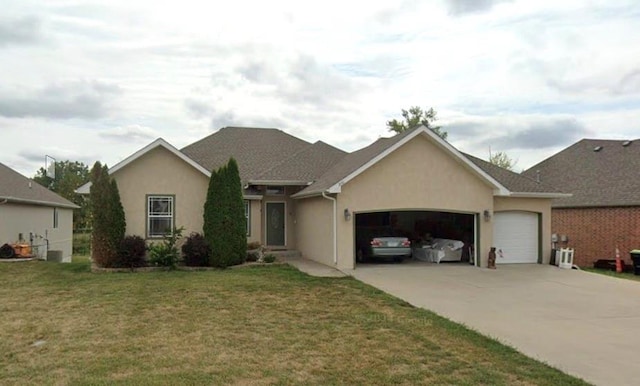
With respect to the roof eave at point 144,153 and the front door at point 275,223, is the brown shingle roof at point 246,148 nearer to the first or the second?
the front door at point 275,223

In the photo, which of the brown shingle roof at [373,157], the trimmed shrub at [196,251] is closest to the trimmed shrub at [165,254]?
the trimmed shrub at [196,251]

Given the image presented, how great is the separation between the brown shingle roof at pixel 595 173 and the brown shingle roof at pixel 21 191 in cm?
2399

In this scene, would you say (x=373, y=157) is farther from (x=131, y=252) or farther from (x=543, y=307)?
(x=131, y=252)

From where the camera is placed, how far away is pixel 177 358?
672cm

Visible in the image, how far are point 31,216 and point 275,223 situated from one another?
1207 cm

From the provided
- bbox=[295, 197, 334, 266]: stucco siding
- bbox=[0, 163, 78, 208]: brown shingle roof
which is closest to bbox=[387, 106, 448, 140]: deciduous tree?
bbox=[295, 197, 334, 266]: stucco siding

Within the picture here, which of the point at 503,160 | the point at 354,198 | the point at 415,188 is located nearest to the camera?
the point at 354,198

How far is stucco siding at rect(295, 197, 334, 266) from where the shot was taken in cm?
1684

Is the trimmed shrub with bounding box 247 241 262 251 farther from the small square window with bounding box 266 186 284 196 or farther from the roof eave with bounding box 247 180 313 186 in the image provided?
the small square window with bounding box 266 186 284 196

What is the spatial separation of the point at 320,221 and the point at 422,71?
6377 mm

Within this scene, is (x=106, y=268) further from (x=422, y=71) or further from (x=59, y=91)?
(x=422, y=71)

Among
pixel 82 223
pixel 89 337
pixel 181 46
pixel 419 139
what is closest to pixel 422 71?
pixel 419 139

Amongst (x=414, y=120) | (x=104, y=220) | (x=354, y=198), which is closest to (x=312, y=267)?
(x=354, y=198)

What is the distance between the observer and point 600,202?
22641mm
